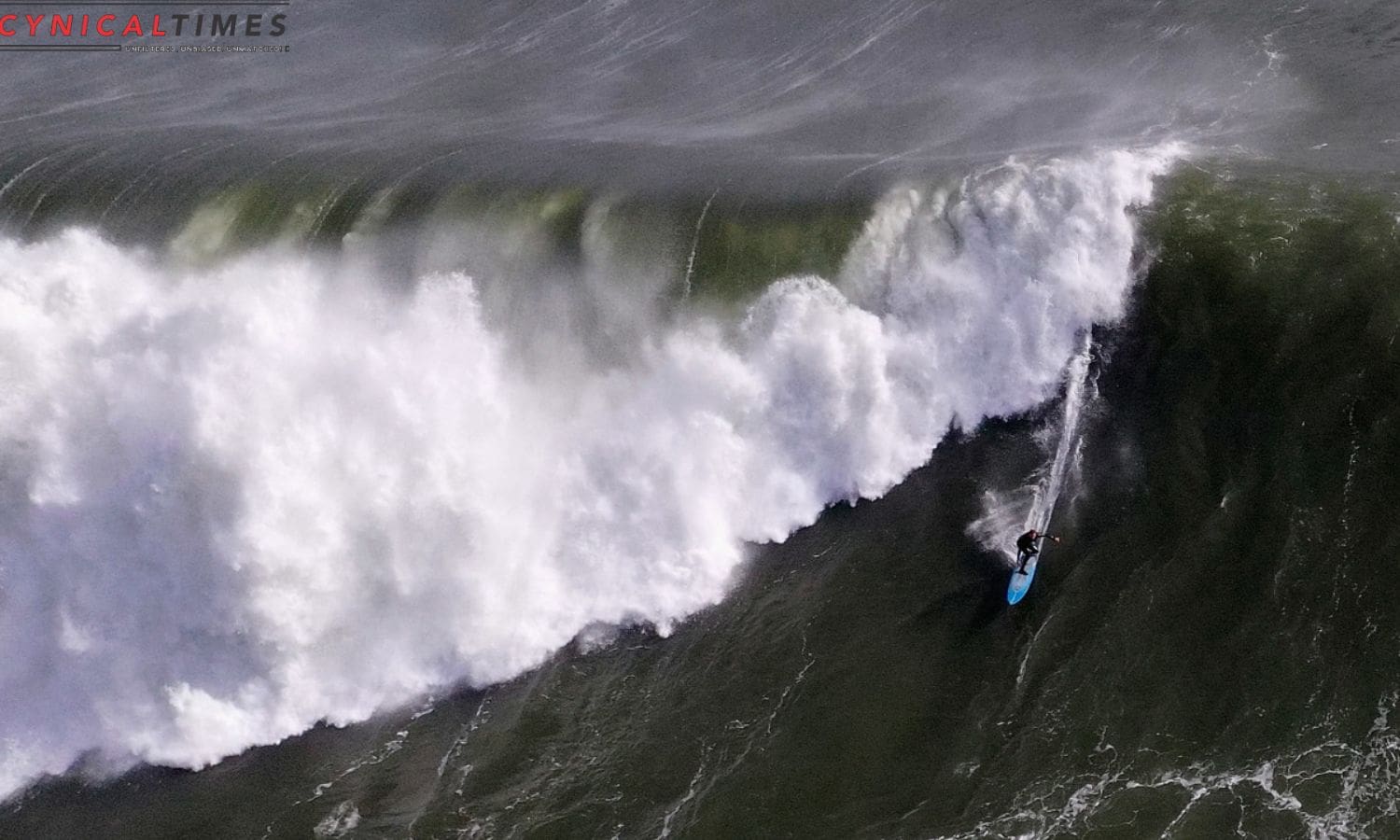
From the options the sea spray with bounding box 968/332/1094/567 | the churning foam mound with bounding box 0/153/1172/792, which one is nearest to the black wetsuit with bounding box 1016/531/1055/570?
the sea spray with bounding box 968/332/1094/567

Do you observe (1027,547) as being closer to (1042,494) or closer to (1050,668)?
(1042,494)

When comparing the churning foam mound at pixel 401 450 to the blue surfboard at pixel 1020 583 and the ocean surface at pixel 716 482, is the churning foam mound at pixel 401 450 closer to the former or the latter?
the ocean surface at pixel 716 482

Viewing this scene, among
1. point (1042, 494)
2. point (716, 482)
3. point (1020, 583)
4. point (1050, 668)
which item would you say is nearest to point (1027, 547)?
point (1020, 583)

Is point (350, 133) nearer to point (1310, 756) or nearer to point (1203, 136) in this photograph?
point (1203, 136)

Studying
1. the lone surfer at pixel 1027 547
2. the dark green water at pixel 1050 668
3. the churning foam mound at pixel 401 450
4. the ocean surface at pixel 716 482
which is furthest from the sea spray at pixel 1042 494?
the churning foam mound at pixel 401 450

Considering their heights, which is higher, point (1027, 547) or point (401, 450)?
point (401, 450)

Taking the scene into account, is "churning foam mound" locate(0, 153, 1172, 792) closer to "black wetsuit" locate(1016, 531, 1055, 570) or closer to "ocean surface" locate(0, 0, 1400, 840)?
"ocean surface" locate(0, 0, 1400, 840)
